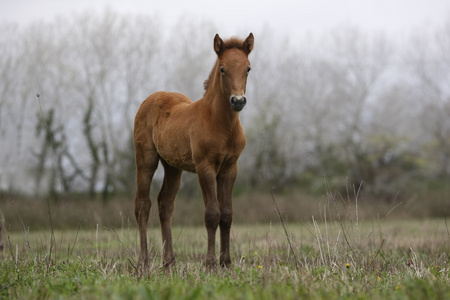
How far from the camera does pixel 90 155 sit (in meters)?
26.6

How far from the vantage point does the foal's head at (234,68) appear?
5.57m

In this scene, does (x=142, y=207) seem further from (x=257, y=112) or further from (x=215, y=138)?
(x=257, y=112)

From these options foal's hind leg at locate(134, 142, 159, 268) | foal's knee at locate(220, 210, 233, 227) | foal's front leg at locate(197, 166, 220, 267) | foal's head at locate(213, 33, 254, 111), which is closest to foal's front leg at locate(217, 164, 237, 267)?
foal's knee at locate(220, 210, 233, 227)

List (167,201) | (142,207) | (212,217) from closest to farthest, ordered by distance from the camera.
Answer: (212,217), (142,207), (167,201)

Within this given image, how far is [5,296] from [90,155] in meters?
22.9

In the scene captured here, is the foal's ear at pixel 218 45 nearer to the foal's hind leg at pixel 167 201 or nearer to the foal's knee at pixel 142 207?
the foal's hind leg at pixel 167 201

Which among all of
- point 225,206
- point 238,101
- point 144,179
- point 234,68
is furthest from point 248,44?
point 144,179

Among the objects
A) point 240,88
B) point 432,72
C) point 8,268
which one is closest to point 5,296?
point 8,268

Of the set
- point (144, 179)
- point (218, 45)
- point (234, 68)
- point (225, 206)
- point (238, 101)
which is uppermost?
point (218, 45)

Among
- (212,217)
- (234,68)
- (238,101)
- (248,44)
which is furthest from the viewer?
(248,44)

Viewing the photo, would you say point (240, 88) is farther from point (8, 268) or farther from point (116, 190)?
point (116, 190)

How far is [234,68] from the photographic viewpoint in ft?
19.0

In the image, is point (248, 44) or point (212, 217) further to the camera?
point (248, 44)

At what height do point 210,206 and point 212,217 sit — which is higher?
point 210,206
